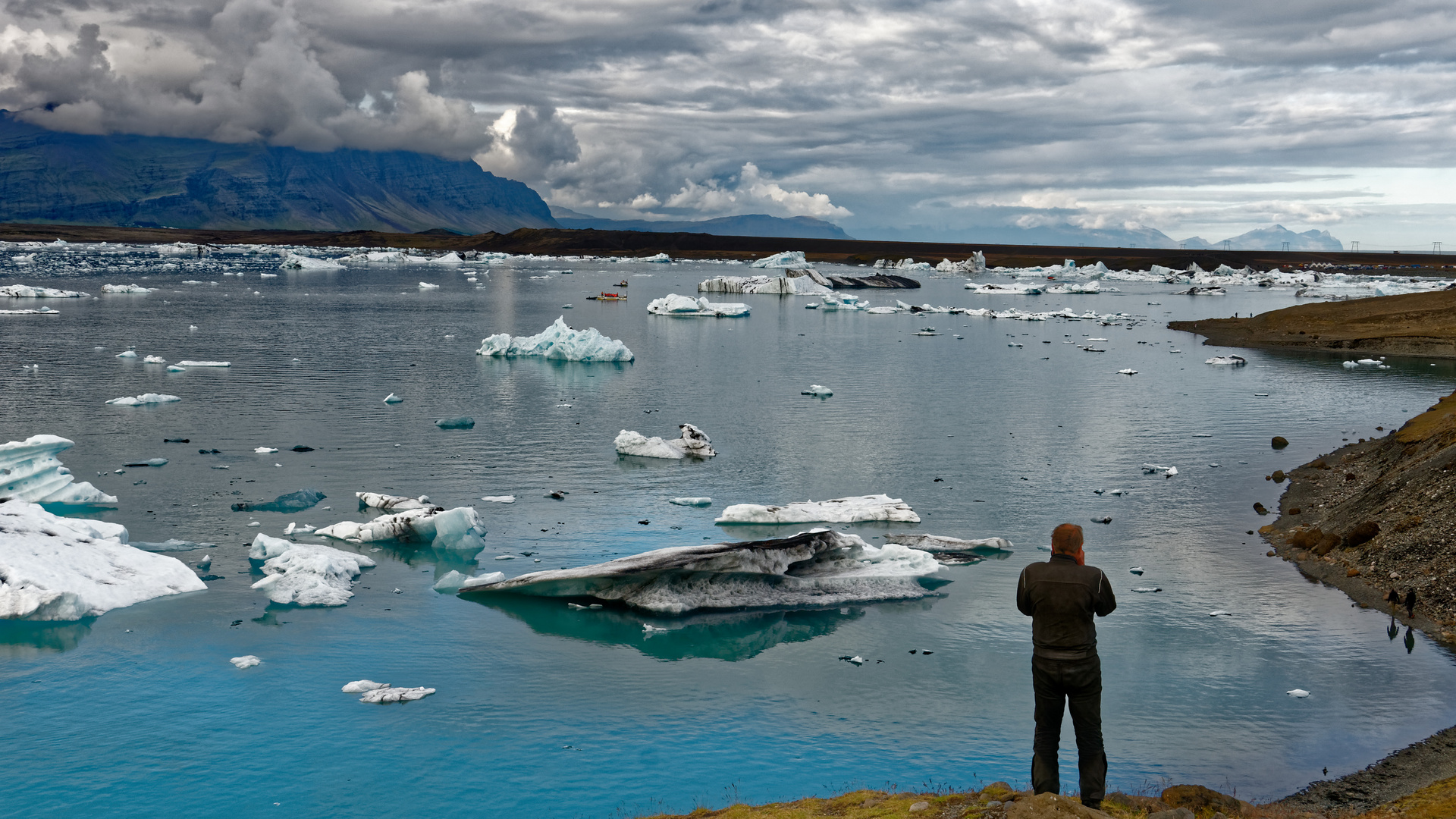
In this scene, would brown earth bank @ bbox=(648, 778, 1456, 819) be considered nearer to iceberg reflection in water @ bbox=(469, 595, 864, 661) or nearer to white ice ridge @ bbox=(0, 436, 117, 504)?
iceberg reflection in water @ bbox=(469, 595, 864, 661)

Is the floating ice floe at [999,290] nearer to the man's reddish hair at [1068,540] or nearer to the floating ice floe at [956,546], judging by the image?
the floating ice floe at [956,546]

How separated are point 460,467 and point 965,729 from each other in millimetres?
15733

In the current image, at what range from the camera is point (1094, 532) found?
2062cm

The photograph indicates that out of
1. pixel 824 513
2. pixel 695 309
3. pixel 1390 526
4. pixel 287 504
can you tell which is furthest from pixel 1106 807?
pixel 695 309

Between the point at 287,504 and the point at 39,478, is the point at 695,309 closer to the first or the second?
the point at 287,504

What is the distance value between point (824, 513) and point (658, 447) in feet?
23.6

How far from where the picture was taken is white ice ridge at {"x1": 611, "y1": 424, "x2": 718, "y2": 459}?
2667cm

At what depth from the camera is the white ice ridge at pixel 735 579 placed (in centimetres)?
1616

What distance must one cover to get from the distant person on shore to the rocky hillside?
386 inches

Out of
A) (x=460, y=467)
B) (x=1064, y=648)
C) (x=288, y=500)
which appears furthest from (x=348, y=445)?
(x=1064, y=648)

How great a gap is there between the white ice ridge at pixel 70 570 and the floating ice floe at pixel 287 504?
3.46 metres

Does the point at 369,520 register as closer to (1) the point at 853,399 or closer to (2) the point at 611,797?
(2) the point at 611,797

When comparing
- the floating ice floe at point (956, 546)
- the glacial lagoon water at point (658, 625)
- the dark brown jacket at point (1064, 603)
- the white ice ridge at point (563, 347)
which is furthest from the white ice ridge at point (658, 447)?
the white ice ridge at point (563, 347)

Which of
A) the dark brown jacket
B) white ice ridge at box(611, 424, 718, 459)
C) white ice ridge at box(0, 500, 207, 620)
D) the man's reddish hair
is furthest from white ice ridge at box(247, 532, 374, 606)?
the man's reddish hair
